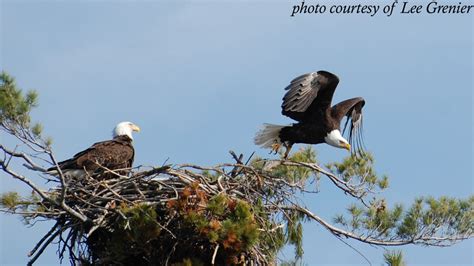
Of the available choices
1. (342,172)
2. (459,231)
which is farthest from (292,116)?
(459,231)

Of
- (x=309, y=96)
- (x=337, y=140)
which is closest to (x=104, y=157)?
(x=309, y=96)

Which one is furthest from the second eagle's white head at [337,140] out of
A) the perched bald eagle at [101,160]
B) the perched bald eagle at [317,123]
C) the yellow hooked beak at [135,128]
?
the perched bald eagle at [101,160]

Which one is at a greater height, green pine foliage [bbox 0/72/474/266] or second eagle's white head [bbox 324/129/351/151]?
second eagle's white head [bbox 324/129/351/151]

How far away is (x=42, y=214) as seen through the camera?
6.33 metres

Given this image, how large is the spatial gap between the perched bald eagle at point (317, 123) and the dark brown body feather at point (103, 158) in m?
1.63

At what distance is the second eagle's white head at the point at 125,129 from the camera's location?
8.67m

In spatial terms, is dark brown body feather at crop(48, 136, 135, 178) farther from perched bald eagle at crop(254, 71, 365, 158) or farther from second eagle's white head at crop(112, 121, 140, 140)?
perched bald eagle at crop(254, 71, 365, 158)

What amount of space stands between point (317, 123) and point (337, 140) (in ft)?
0.86

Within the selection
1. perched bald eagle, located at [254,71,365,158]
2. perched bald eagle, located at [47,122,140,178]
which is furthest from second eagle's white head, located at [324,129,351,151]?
perched bald eagle, located at [47,122,140,178]

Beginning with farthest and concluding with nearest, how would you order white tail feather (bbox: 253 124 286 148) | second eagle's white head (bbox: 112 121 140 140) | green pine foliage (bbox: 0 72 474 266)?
white tail feather (bbox: 253 124 286 148) < second eagle's white head (bbox: 112 121 140 140) < green pine foliage (bbox: 0 72 474 266)

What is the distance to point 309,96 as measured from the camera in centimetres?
878

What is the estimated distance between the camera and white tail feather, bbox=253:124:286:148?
30.5 feet

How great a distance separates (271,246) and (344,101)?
2888mm

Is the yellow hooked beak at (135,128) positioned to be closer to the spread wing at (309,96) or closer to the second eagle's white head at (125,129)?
the second eagle's white head at (125,129)
